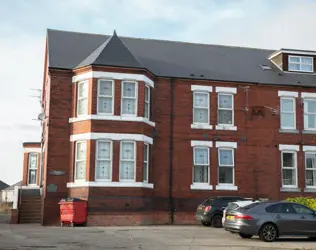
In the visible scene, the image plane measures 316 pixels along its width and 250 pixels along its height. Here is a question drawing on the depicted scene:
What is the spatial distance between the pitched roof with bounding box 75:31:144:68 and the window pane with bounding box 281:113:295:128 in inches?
365

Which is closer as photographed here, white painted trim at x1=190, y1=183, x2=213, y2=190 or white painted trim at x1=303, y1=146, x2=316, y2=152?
white painted trim at x1=190, y1=183, x2=213, y2=190

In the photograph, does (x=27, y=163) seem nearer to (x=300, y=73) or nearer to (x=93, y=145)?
A: (x=93, y=145)

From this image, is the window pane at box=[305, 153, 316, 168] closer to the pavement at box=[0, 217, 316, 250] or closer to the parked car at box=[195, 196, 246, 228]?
the parked car at box=[195, 196, 246, 228]

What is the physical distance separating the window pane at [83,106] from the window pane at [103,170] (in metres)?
2.77

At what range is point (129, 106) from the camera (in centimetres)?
2683

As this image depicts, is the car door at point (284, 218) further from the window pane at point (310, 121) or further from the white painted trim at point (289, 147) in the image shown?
the window pane at point (310, 121)

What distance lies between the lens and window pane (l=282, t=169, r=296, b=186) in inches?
1171

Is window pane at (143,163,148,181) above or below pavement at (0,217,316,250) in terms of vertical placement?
above

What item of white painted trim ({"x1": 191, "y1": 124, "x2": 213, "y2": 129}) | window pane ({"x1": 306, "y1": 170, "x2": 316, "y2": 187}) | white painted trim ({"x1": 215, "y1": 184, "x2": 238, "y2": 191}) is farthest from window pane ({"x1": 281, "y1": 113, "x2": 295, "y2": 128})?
white painted trim ({"x1": 215, "y1": 184, "x2": 238, "y2": 191})

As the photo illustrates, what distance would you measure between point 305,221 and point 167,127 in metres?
11.7

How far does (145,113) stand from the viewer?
27484mm

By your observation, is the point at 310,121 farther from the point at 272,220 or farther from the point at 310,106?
the point at 272,220

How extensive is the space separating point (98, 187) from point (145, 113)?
15.6 feet

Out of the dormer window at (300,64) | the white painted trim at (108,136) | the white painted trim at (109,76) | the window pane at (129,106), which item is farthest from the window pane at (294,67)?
the white painted trim at (108,136)
